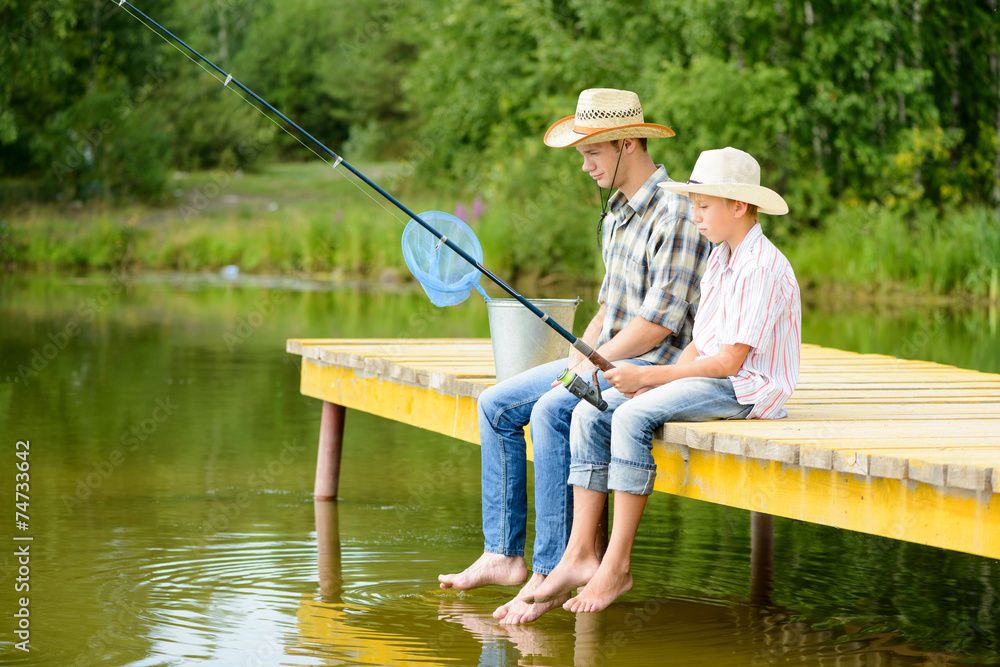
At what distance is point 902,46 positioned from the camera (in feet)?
60.9

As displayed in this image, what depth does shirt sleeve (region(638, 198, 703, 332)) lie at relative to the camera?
3.76 m

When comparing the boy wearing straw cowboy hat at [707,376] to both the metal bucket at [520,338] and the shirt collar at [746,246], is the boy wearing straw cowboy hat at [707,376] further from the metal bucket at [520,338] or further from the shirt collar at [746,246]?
the metal bucket at [520,338]

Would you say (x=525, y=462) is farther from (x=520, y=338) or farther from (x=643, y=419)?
(x=643, y=419)

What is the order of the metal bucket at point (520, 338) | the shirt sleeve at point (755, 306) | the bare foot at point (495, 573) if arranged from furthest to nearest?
the metal bucket at point (520, 338) < the bare foot at point (495, 573) < the shirt sleeve at point (755, 306)

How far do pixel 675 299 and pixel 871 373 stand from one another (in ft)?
5.26

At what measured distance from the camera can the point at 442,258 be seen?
4.16 m

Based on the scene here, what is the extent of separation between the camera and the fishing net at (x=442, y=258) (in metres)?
4.12

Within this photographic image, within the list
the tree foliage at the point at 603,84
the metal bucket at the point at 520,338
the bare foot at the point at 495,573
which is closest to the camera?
the bare foot at the point at 495,573

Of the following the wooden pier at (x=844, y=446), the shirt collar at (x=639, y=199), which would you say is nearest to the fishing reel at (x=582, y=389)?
the wooden pier at (x=844, y=446)

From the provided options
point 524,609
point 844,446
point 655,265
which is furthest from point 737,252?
point 524,609

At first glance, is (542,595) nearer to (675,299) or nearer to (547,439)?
(547,439)

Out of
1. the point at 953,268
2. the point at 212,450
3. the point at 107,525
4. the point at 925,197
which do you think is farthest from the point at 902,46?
the point at 107,525

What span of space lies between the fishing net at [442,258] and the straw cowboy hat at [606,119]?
16.2 inches

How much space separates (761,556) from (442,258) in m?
1.58
